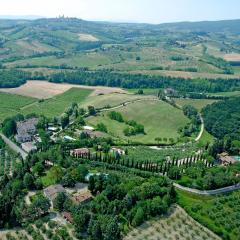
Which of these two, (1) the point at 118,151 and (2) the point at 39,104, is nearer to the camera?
(1) the point at 118,151

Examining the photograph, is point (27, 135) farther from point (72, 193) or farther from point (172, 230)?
point (172, 230)

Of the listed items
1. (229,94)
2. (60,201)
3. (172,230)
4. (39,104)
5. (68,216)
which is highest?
(60,201)

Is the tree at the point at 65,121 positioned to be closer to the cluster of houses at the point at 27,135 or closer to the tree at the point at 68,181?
the cluster of houses at the point at 27,135

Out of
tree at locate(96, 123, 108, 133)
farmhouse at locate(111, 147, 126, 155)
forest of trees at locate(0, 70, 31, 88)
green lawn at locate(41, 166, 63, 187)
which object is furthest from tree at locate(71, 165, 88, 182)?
forest of trees at locate(0, 70, 31, 88)

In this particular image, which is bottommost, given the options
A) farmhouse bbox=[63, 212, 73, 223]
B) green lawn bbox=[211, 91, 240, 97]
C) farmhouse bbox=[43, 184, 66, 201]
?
green lawn bbox=[211, 91, 240, 97]

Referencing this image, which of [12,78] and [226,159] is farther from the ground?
[226,159]

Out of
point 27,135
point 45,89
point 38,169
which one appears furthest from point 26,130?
point 45,89

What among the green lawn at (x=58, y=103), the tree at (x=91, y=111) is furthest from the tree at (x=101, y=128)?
the green lawn at (x=58, y=103)

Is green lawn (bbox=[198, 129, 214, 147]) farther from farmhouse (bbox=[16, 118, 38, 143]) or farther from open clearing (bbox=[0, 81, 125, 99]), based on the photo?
open clearing (bbox=[0, 81, 125, 99])
